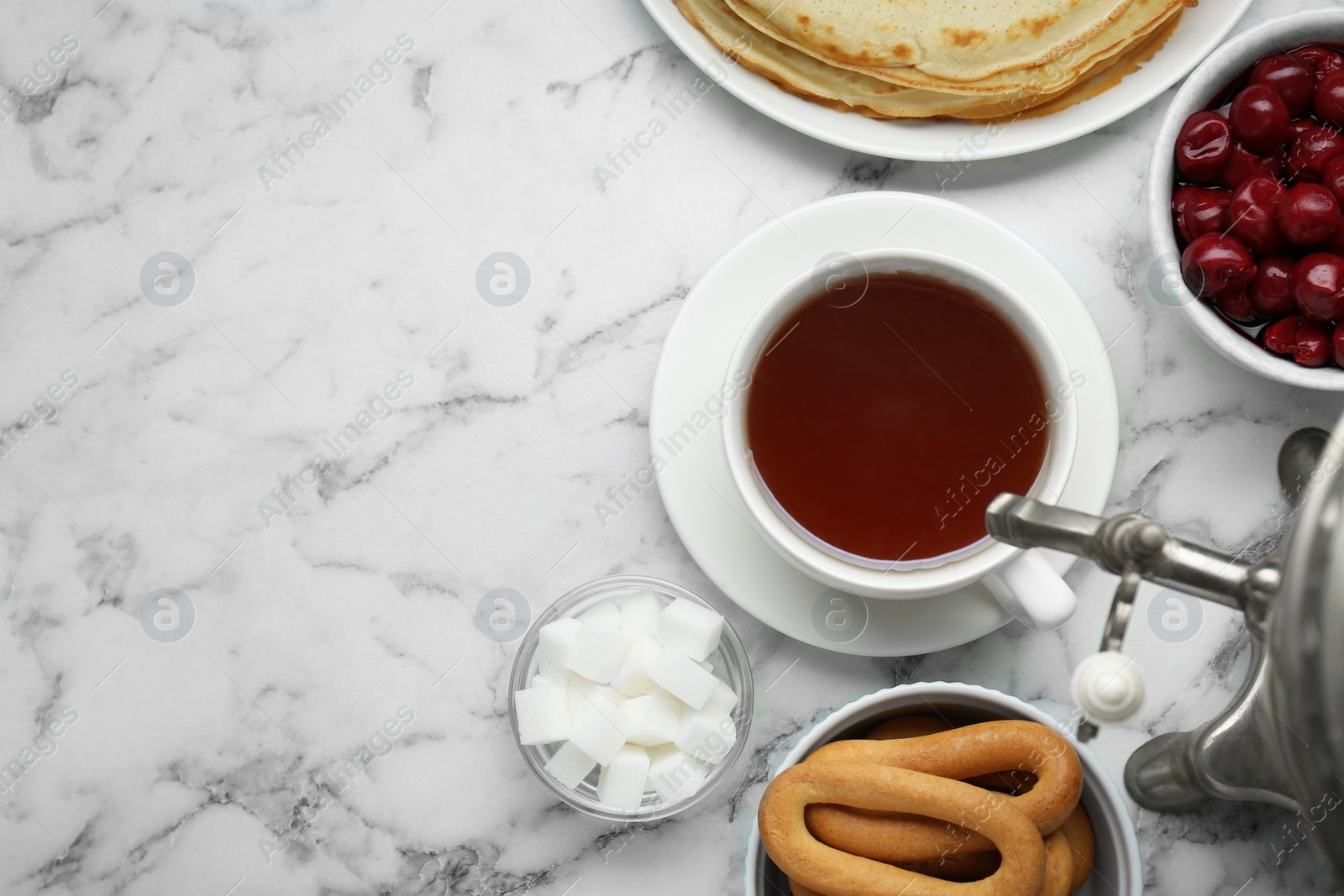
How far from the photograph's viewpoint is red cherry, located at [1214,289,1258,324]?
941 mm

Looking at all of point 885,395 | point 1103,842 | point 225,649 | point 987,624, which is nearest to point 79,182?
point 225,649

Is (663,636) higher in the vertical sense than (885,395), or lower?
lower

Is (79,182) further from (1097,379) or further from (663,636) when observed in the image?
(1097,379)

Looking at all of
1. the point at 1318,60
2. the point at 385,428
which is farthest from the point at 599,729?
the point at 1318,60

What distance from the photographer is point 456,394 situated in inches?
42.3

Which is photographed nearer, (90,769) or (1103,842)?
(1103,842)

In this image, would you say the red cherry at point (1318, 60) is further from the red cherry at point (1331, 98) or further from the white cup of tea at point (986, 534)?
the white cup of tea at point (986, 534)

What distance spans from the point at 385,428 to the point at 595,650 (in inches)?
12.9

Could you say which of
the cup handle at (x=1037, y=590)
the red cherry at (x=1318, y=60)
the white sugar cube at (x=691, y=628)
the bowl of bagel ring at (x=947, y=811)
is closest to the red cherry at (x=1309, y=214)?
the red cherry at (x=1318, y=60)

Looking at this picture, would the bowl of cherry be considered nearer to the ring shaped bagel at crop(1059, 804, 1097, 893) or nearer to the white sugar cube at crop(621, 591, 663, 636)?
the ring shaped bagel at crop(1059, 804, 1097, 893)

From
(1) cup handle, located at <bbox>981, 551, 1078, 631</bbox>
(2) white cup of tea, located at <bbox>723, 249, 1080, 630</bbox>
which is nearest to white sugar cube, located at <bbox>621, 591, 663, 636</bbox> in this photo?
(2) white cup of tea, located at <bbox>723, 249, 1080, 630</bbox>

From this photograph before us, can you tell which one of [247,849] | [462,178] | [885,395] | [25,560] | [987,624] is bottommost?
[247,849]

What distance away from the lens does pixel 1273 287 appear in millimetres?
922

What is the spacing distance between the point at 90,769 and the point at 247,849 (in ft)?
0.63
